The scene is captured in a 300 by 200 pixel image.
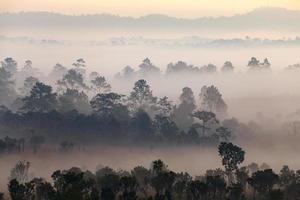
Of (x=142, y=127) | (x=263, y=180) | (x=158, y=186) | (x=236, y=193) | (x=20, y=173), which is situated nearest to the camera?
(x=236, y=193)

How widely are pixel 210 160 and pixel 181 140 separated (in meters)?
13.2

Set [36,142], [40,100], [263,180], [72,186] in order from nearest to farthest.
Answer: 1. [72,186]
2. [263,180]
3. [36,142]
4. [40,100]

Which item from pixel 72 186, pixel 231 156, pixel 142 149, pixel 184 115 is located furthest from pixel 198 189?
pixel 184 115

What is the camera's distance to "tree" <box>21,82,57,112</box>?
596ft

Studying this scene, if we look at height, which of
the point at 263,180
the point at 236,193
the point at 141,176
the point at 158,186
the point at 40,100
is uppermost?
the point at 40,100

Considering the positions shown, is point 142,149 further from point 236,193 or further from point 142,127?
point 236,193

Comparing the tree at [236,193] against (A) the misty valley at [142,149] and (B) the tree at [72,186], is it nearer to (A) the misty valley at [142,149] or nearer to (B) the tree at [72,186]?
(A) the misty valley at [142,149]

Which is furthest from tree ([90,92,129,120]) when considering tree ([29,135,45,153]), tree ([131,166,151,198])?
tree ([131,166,151,198])

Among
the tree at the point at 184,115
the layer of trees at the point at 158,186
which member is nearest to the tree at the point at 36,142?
the layer of trees at the point at 158,186

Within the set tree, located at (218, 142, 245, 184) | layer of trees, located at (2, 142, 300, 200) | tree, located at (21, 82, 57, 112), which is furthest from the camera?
tree, located at (21, 82, 57, 112)

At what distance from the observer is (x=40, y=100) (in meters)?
184

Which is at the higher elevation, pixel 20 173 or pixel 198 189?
pixel 20 173

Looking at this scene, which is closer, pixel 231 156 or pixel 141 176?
pixel 141 176

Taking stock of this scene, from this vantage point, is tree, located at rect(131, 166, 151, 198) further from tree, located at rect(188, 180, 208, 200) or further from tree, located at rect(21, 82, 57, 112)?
tree, located at rect(21, 82, 57, 112)
